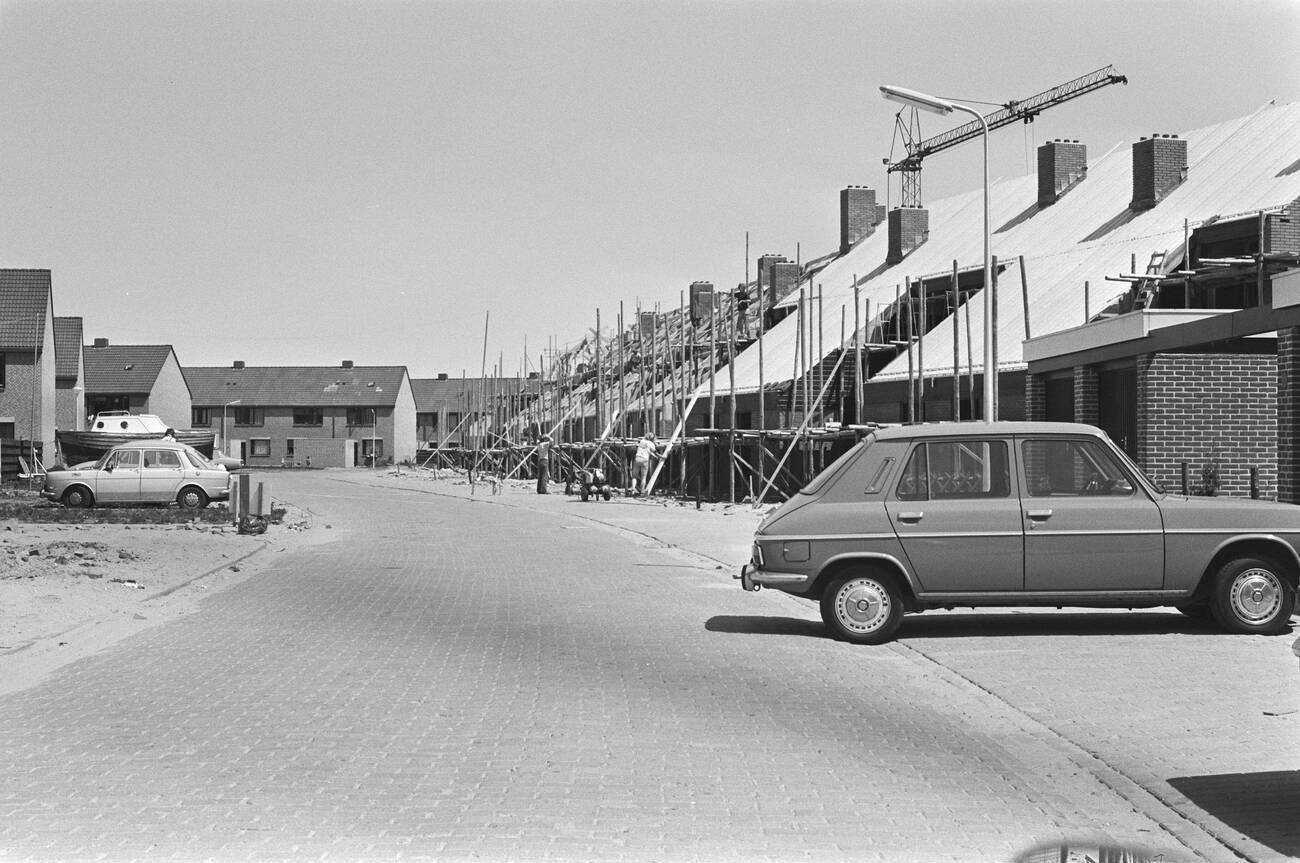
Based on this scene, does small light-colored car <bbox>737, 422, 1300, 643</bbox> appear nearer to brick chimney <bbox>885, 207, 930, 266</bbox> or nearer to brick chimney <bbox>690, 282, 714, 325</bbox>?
brick chimney <bbox>885, 207, 930, 266</bbox>

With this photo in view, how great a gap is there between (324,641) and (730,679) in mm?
3540

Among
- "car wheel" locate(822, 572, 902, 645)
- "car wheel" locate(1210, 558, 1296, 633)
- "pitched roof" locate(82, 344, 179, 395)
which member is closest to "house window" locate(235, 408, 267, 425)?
"pitched roof" locate(82, 344, 179, 395)

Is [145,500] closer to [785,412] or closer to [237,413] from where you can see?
[785,412]

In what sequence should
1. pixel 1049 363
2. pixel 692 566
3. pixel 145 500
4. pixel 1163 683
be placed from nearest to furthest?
pixel 1163 683 < pixel 692 566 < pixel 1049 363 < pixel 145 500

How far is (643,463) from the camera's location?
39.7m

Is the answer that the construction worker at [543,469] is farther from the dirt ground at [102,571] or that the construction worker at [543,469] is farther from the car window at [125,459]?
the dirt ground at [102,571]

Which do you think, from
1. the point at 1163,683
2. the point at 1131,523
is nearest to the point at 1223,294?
the point at 1131,523

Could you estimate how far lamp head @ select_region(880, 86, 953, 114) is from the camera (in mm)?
16969

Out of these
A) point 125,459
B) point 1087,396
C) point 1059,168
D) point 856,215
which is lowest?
point 125,459

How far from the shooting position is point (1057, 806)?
6121 millimetres

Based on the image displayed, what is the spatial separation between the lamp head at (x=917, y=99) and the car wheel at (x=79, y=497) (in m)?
20.8

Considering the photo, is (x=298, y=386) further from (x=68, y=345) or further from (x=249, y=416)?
(x=68, y=345)

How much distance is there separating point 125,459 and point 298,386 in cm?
7624

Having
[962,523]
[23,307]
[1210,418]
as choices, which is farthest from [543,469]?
[962,523]
